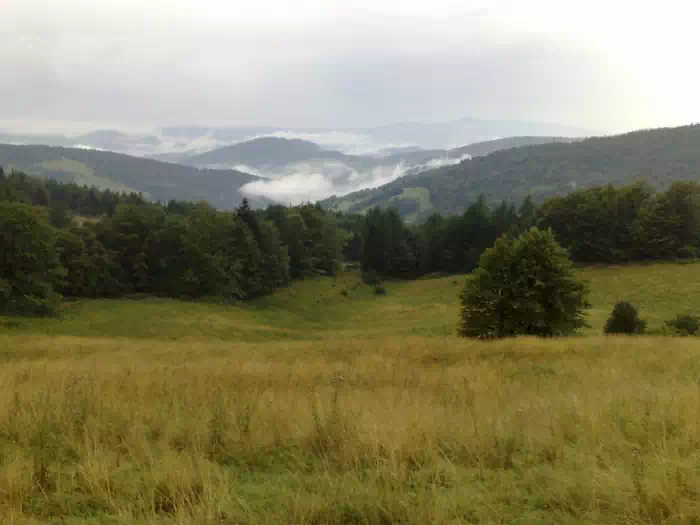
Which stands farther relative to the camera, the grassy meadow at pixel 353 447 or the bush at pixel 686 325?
the bush at pixel 686 325

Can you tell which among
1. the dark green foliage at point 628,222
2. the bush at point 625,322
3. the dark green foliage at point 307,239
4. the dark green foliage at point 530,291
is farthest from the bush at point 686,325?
the dark green foliage at point 307,239

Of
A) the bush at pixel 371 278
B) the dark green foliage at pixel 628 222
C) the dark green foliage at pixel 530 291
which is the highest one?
the dark green foliage at pixel 628 222

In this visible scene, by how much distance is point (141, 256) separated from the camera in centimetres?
6150

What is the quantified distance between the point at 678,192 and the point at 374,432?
7381 cm

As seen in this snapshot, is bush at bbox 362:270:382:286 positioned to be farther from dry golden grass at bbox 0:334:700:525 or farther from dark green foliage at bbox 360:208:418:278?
dry golden grass at bbox 0:334:700:525

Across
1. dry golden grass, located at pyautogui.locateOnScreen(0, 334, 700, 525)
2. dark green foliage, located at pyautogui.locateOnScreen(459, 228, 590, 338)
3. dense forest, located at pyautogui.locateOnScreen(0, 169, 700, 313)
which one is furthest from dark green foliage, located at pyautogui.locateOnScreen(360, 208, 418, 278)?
dry golden grass, located at pyautogui.locateOnScreen(0, 334, 700, 525)

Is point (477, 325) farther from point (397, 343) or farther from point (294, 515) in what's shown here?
point (294, 515)

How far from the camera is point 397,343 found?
56.0ft

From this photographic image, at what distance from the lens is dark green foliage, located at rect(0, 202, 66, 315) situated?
43.0 metres

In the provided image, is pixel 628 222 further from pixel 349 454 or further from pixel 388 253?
pixel 349 454

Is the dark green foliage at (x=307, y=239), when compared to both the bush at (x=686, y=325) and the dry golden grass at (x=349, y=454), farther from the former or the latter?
the dry golden grass at (x=349, y=454)

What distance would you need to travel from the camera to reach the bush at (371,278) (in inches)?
3025

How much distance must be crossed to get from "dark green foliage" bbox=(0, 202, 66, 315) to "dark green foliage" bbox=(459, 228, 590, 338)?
39.3 meters

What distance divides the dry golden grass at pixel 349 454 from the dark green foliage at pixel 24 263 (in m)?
41.1
